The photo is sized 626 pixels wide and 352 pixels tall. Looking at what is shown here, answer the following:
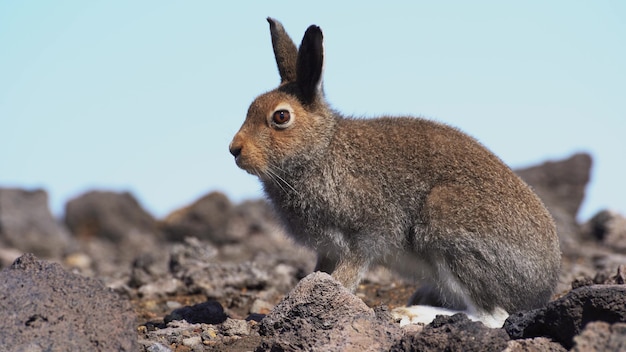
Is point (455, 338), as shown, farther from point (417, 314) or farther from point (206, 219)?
point (206, 219)

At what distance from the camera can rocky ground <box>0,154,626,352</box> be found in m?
6.11

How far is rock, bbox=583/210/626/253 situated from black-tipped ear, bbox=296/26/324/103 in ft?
32.1

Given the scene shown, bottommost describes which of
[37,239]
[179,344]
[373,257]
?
[37,239]

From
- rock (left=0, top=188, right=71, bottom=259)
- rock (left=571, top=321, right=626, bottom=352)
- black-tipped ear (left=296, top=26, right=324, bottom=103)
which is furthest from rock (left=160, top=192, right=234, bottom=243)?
rock (left=571, top=321, right=626, bottom=352)

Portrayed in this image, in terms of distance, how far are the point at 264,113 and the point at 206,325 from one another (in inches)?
86.4

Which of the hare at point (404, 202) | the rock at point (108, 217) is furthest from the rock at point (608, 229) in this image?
the rock at point (108, 217)

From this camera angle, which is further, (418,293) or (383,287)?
(383,287)

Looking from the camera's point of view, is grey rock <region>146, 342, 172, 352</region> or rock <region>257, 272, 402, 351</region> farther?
grey rock <region>146, 342, 172, 352</region>

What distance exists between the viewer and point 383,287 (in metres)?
11.2

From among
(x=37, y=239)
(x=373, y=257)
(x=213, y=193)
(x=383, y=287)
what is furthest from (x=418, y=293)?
(x=37, y=239)

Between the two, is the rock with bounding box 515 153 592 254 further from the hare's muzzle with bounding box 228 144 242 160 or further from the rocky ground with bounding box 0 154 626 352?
the hare's muzzle with bounding box 228 144 242 160

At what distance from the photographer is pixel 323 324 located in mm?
6703

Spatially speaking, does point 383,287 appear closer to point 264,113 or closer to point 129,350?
point 264,113

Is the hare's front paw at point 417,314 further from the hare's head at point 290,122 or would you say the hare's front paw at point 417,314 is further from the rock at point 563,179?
the rock at point 563,179
